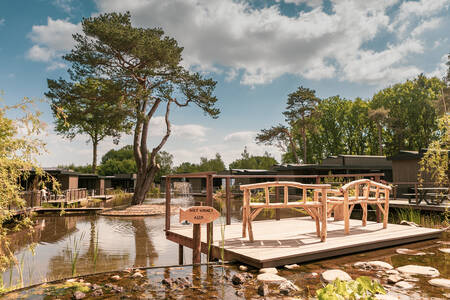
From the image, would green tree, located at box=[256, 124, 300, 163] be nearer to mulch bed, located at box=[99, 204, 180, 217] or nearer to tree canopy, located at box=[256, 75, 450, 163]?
tree canopy, located at box=[256, 75, 450, 163]

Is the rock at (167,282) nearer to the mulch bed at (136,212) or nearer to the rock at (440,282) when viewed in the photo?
the rock at (440,282)

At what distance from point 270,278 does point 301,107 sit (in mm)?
33080

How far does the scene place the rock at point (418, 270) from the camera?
331 centimetres

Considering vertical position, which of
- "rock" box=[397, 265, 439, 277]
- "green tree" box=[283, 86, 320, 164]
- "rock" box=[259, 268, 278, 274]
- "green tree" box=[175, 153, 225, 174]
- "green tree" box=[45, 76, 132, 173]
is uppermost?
"green tree" box=[283, 86, 320, 164]

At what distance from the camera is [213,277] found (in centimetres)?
327

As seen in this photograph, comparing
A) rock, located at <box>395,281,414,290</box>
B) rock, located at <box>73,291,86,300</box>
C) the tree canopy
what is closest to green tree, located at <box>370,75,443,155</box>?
the tree canopy

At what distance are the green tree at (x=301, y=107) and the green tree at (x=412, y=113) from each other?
8.61 meters

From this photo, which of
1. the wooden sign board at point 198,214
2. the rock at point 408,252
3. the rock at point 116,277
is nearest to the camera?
the rock at point 116,277

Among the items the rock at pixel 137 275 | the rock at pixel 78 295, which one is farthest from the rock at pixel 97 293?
the rock at pixel 137 275

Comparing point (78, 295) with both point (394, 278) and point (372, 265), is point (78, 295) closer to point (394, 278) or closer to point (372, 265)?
point (394, 278)

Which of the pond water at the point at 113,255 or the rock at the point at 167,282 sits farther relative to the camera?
the pond water at the point at 113,255

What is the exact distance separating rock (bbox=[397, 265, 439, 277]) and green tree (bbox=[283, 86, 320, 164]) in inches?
1255

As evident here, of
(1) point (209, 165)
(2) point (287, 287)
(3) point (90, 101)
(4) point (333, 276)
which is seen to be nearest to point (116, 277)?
(2) point (287, 287)

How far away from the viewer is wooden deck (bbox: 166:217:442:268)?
3.68 meters
